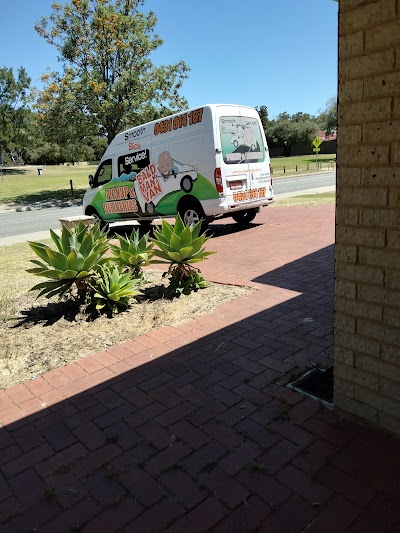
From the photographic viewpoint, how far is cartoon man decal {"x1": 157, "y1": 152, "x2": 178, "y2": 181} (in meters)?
9.92

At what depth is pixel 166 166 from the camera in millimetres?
10047

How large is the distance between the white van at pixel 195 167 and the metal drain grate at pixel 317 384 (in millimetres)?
6196

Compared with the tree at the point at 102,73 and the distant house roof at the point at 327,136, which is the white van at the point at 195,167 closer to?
the tree at the point at 102,73

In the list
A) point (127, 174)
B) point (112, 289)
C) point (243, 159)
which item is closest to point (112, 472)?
point (112, 289)

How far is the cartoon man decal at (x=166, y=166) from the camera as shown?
992 cm

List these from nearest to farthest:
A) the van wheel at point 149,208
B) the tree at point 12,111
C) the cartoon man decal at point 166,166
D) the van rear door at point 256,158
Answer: the van rear door at point 256,158
the cartoon man decal at point 166,166
the van wheel at point 149,208
the tree at point 12,111

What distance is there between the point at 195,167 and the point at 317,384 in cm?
699

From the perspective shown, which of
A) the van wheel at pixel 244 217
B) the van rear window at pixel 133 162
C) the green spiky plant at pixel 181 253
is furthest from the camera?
the van wheel at pixel 244 217

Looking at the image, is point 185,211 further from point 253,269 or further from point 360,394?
point 360,394

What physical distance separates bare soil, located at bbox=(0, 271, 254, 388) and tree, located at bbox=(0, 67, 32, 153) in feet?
231

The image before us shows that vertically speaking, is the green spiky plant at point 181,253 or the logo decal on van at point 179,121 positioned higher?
the logo decal on van at point 179,121

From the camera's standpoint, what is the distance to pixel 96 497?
2264 millimetres

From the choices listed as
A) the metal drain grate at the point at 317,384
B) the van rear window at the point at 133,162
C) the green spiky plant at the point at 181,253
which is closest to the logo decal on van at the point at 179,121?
the van rear window at the point at 133,162

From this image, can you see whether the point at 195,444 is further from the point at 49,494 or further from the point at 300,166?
the point at 300,166
